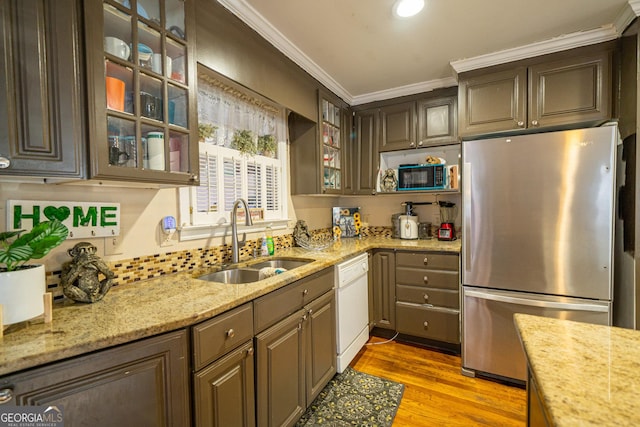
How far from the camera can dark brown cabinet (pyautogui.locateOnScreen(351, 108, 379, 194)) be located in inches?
122

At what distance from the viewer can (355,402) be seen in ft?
6.07

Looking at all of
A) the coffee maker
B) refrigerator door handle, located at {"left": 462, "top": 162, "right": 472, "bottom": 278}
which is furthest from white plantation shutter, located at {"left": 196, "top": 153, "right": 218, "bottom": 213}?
the coffee maker

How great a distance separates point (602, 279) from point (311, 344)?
188 cm

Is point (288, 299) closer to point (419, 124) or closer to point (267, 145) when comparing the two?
point (267, 145)

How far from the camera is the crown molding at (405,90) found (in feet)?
8.81

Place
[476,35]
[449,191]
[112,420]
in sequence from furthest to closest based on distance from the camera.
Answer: [449,191] → [476,35] → [112,420]

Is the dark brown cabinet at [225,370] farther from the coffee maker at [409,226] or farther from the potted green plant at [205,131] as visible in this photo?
the coffee maker at [409,226]

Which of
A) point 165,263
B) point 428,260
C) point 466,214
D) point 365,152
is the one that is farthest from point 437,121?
point 165,263

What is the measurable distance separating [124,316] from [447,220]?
279 cm

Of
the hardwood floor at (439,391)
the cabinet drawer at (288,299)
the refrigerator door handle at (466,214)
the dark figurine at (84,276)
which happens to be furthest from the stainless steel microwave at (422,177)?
the dark figurine at (84,276)

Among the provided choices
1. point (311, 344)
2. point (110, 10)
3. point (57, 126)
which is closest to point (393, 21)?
point (110, 10)

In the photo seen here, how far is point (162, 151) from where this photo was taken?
1236mm

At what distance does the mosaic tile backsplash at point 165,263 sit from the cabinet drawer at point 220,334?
618 mm

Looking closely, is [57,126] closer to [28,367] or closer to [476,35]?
[28,367]
